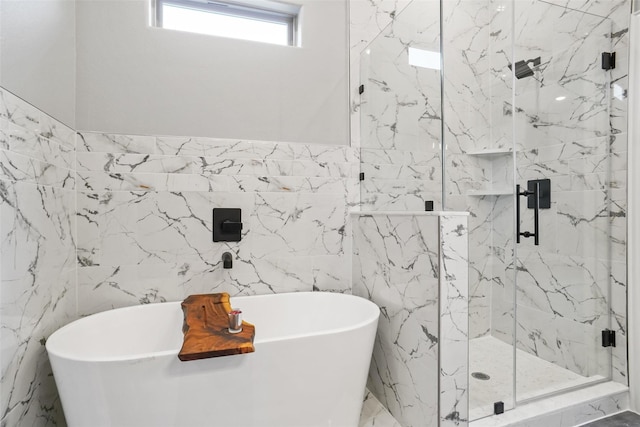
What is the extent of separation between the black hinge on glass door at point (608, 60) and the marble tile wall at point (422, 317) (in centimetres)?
147

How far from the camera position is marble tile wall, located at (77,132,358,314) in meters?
1.76

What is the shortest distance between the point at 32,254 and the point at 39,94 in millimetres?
682

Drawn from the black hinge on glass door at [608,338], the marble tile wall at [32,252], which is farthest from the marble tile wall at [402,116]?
the marble tile wall at [32,252]

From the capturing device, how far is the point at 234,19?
209 centimetres

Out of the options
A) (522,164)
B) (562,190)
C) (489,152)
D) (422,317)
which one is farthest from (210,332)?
(562,190)

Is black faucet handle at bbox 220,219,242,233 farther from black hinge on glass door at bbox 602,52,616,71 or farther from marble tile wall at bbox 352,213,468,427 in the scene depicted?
black hinge on glass door at bbox 602,52,616,71

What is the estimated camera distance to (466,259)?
1.40 m

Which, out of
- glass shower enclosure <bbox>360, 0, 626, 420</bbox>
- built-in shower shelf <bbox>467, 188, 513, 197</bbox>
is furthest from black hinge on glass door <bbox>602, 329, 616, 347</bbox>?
built-in shower shelf <bbox>467, 188, 513, 197</bbox>

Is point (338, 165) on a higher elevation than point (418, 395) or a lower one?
higher

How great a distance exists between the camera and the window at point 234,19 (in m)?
1.97

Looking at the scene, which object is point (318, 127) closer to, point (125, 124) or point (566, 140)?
point (125, 124)

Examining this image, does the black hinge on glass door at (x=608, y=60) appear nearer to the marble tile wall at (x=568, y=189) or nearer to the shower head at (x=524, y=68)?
the marble tile wall at (x=568, y=189)

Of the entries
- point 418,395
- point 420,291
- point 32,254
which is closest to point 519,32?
point 420,291

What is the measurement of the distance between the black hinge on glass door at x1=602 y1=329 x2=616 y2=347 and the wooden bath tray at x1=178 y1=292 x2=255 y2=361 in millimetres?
2039
